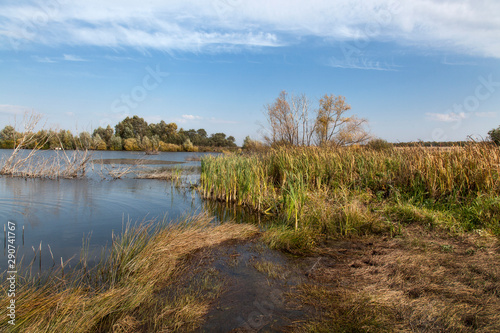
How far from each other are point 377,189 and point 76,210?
359 inches

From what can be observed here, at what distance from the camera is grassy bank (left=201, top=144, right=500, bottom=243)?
19.3ft

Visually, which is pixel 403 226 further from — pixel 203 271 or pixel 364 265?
pixel 203 271

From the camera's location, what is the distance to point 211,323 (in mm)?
2859

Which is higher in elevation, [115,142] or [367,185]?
[115,142]

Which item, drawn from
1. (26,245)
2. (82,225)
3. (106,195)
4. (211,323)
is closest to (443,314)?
(211,323)

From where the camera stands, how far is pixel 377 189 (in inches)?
332

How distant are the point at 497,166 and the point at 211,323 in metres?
7.51

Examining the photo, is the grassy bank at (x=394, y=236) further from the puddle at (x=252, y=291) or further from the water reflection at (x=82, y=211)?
the water reflection at (x=82, y=211)

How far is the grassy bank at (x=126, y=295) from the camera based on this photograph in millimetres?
2578

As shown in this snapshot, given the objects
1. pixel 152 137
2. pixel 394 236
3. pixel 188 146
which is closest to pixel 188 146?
pixel 188 146

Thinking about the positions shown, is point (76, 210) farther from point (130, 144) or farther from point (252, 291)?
point (130, 144)

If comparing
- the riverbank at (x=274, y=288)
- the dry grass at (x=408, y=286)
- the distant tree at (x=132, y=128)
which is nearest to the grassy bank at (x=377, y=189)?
the riverbank at (x=274, y=288)

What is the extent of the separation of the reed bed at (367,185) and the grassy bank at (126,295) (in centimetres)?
283

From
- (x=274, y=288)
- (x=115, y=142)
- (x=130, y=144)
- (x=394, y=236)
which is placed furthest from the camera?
(x=130, y=144)
